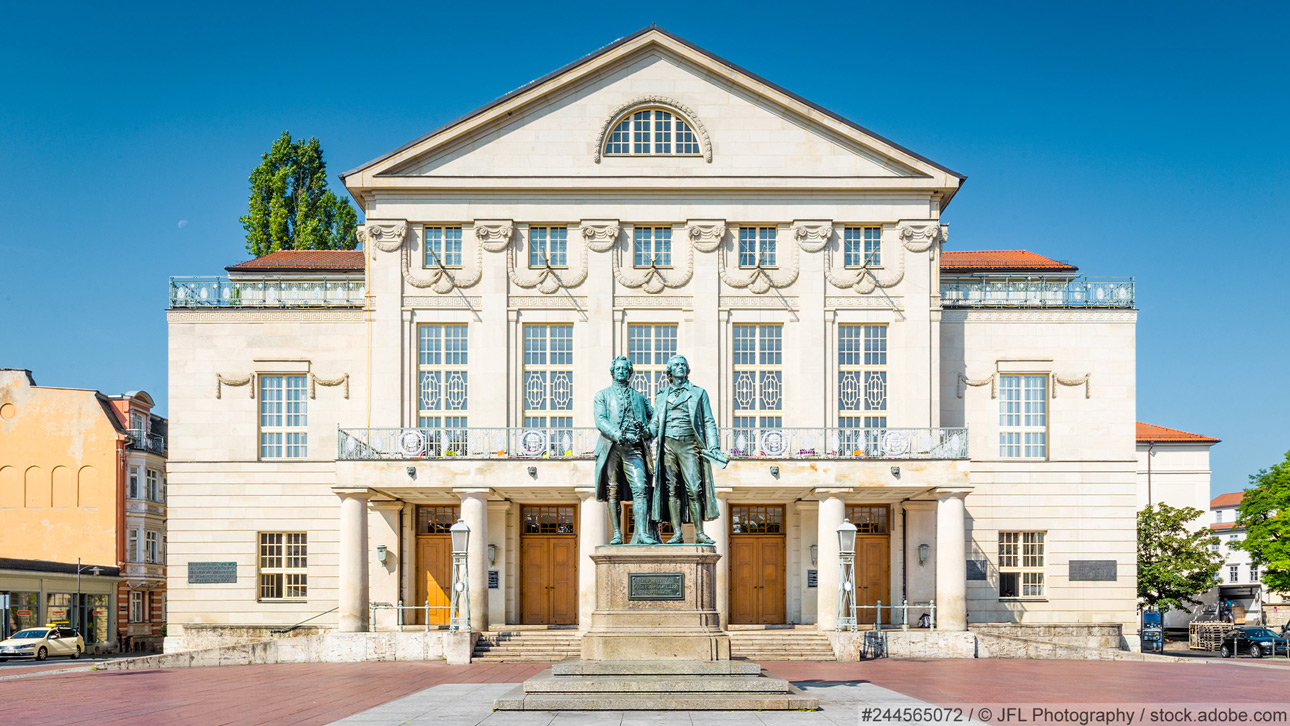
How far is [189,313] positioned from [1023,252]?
89.9ft

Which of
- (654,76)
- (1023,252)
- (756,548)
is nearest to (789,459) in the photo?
(756,548)

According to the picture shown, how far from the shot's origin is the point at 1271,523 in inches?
2137

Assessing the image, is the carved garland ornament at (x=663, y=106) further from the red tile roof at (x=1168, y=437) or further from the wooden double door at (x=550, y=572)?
the red tile roof at (x=1168, y=437)

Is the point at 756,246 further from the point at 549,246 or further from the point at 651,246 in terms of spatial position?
the point at 549,246

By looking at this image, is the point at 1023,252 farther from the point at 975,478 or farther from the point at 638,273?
the point at 638,273

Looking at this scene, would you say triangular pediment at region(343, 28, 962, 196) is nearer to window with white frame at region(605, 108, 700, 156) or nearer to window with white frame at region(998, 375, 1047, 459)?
window with white frame at region(605, 108, 700, 156)

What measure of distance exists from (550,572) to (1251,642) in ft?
81.1

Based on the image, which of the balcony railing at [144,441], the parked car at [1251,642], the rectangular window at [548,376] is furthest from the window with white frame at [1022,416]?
the balcony railing at [144,441]

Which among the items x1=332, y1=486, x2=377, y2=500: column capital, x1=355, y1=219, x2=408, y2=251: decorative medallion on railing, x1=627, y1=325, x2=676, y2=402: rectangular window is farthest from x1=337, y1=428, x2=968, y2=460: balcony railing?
x1=355, y1=219, x2=408, y2=251: decorative medallion on railing

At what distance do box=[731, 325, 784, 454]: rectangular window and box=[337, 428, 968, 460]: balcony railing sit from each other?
120cm

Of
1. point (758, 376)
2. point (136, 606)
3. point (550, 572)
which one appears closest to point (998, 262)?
point (758, 376)

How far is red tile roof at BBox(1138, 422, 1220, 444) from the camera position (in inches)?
2694

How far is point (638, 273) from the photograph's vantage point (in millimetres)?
37500

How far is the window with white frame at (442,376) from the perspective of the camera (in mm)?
37031
